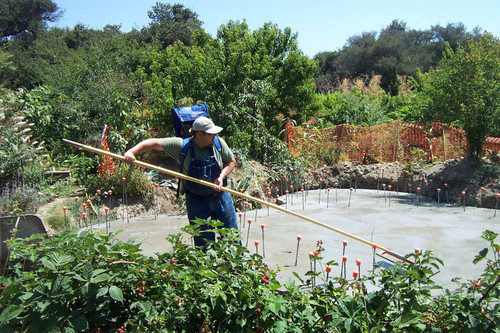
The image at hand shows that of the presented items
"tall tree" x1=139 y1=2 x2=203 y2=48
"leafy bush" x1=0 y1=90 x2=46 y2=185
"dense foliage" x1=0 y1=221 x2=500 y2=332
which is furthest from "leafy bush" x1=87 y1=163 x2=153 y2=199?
"tall tree" x1=139 y1=2 x2=203 y2=48

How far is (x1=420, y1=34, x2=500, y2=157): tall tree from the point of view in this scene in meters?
9.94

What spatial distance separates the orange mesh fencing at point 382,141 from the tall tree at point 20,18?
95.6ft

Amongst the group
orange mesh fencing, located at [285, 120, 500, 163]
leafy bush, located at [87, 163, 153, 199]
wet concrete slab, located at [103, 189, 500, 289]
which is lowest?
wet concrete slab, located at [103, 189, 500, 289]

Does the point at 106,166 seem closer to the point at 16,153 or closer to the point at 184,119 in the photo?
the point at 16,153

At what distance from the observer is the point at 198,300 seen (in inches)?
87.6

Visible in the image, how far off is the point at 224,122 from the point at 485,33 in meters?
6.80

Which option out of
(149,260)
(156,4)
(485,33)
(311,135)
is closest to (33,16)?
(156,4)

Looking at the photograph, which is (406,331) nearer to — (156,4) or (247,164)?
(247,164)

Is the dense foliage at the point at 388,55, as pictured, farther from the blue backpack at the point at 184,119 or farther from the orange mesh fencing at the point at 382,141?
the blue backpack at the point at 184,119

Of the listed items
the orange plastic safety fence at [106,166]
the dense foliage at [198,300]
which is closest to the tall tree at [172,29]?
the orange plastic safety fence at [106,166]

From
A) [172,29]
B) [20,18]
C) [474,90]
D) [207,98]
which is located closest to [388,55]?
[172,29]

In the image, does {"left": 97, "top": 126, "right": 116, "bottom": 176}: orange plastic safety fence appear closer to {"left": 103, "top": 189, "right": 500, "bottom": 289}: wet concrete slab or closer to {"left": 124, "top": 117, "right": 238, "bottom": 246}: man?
{"left": 103, "top": 189, "right": 500, "bottom": 289}: wet concrete slab

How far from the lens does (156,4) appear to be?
36344 mm

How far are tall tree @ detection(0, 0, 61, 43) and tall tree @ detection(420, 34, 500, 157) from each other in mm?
32317
